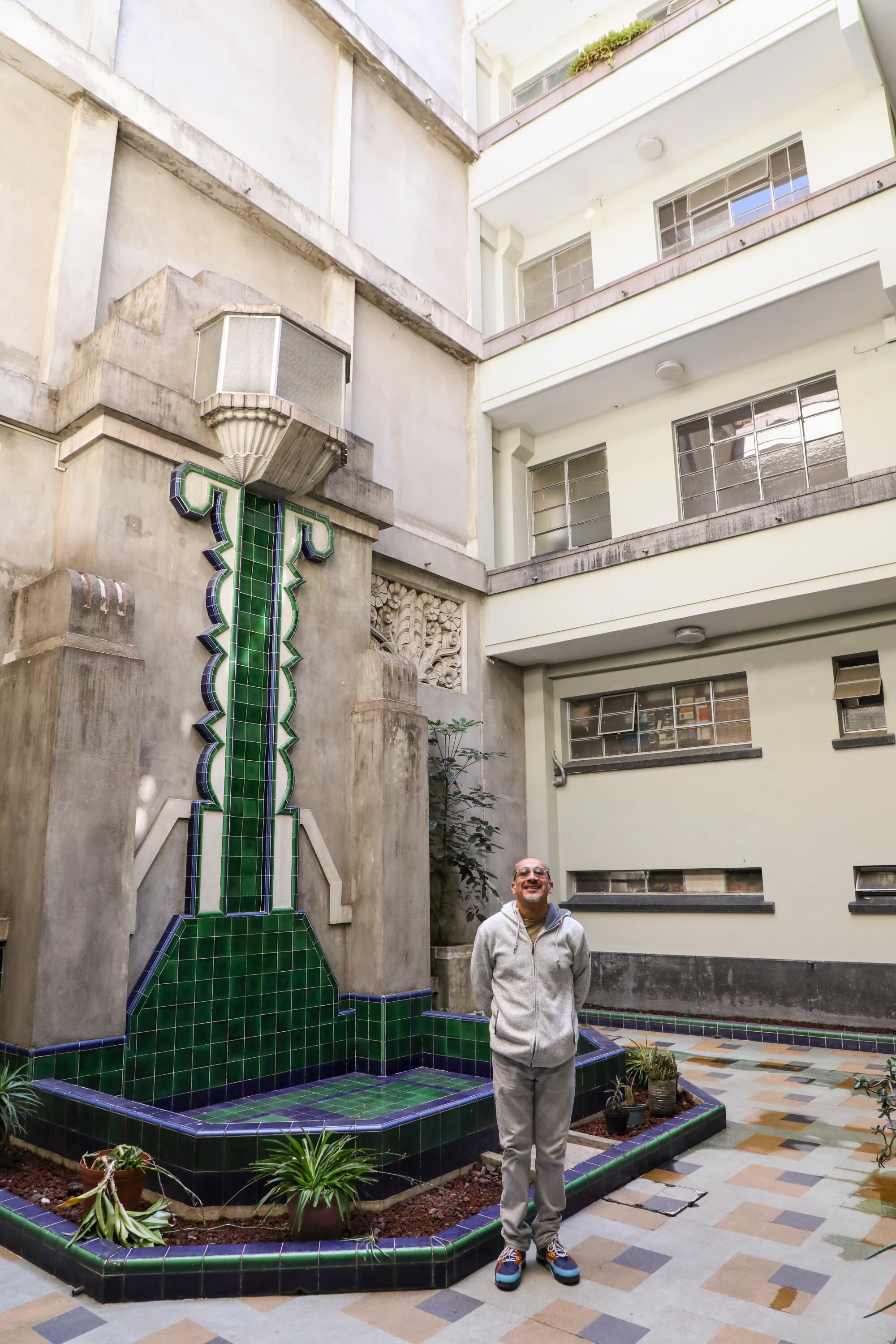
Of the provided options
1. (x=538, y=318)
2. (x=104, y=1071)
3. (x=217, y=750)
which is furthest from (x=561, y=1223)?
(x=538, y=318)

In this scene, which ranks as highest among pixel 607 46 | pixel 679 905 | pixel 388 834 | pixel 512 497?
pixel 607 46

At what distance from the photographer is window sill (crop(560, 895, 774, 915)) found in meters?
9.92

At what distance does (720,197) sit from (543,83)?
414 cm

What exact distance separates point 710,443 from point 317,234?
5234 millimetres

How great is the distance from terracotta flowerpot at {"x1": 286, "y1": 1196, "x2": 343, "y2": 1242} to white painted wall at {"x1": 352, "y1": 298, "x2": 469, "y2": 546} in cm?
771

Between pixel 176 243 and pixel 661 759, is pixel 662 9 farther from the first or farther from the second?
pixel 661 759

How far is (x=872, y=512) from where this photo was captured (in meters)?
8.71

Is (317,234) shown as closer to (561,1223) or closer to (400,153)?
A: (400,153)

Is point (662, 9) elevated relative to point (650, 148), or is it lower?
elevated

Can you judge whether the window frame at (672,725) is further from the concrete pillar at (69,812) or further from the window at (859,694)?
the concrete pillar at (69,812)

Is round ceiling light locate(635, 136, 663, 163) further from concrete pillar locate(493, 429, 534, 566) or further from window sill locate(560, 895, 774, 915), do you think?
window sill locate(560, 895, 774, 915)

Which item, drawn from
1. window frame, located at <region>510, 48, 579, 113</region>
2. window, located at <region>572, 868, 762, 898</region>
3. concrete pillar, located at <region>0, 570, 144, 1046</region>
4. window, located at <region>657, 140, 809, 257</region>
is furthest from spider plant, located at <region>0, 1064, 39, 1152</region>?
window frame, located at <region>510, 48, 579, 113</region>

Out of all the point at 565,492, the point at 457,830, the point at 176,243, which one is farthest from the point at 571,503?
the point at 176,243

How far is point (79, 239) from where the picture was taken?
760 centimetres
